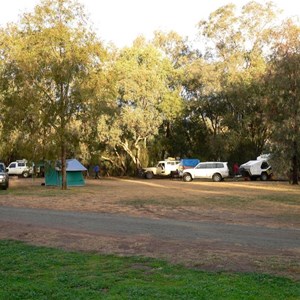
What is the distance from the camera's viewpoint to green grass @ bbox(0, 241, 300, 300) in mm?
6062

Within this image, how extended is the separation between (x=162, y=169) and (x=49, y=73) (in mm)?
25085

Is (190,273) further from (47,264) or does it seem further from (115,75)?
(115,75)

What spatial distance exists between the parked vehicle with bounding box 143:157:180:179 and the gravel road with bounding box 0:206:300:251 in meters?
35.3

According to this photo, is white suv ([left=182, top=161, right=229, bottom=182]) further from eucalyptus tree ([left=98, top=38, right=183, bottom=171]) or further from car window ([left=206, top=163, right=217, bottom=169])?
eucalyptus tree ([left=98, top=38, right=183, bottom=171])

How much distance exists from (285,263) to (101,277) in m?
3.13

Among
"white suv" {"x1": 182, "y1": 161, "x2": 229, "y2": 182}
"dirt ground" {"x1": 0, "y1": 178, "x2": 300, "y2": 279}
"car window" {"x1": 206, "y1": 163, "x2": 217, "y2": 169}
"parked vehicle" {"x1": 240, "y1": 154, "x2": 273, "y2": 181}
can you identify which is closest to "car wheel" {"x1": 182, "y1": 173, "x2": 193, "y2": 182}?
"white suv" {"x1": 182, "y1": 161, "x2": 229, "y2": 182}

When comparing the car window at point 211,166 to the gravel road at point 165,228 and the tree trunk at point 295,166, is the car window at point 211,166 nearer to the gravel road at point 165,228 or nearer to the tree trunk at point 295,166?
the tree trunk at point 295,166

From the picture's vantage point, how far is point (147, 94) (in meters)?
49.1

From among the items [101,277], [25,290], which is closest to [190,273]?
[101,277]

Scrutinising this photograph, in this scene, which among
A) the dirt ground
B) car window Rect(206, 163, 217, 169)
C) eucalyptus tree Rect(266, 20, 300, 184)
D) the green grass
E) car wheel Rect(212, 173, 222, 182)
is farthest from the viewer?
car window Rect(206, 163, 217, 169)

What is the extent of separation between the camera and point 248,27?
53438 millimetres

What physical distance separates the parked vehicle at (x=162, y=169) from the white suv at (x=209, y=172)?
Answer: 5997 millimetres

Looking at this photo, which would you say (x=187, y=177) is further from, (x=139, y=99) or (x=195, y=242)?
(x=195, y=242)

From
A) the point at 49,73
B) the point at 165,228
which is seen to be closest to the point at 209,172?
the point at 49,73
